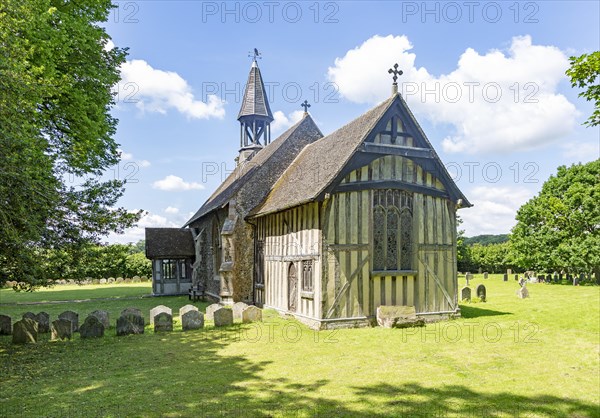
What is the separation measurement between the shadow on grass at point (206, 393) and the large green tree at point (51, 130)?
9.53 feet

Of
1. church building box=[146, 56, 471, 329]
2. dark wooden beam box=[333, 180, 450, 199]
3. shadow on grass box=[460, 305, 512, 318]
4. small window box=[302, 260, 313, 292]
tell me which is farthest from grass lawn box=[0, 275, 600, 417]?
dark wooden beam box=[333, 180, 450, 199]

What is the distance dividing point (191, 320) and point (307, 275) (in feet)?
13.7

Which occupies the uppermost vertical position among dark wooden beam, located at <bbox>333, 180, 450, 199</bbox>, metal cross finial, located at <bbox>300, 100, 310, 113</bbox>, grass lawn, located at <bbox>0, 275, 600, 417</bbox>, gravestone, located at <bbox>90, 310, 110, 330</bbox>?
metal cross finial, located at <bbox>300, 100, 310, 113</bbox>

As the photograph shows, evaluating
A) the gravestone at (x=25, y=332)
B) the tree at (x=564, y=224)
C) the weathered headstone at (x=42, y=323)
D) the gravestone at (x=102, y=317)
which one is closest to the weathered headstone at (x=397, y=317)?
the gravestone at (x=102, y=317)

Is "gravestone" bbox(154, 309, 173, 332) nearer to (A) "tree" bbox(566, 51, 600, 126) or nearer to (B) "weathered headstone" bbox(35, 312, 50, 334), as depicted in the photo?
(B) "weathered headstone" bbox(35, 312, 50, 334)

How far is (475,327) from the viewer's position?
13.7 m

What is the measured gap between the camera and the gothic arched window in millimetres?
14359

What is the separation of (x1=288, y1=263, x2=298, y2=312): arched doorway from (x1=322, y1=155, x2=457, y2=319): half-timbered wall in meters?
2.20

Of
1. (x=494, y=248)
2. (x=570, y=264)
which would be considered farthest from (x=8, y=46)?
(x=494, y=248)

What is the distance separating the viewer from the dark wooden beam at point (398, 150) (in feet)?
46.8

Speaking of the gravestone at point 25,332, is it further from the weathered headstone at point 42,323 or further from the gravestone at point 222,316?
the gravestone at point 222,316

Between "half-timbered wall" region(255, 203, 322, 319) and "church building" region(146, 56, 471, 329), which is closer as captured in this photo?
"church building" region(146, 56, 471, 329)

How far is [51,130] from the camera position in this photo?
1650cm

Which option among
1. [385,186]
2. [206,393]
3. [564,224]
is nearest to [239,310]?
[385,186]
